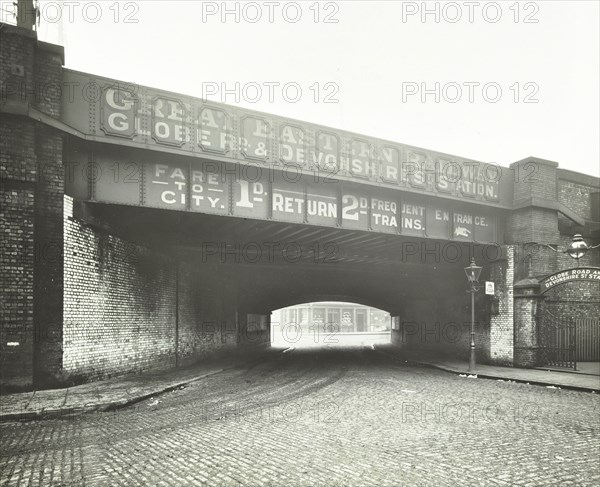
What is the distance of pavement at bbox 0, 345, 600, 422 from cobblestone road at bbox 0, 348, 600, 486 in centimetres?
34

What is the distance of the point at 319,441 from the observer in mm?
6723

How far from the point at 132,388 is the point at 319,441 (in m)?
6.13

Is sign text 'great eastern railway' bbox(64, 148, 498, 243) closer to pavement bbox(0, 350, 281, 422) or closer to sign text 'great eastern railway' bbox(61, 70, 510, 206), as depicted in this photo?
sign text 'great eastern railway' bbox(61, 70, 510, 206)

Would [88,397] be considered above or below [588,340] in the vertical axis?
above

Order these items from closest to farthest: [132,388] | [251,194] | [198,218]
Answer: [132,388] → [251,194] → [198,218]

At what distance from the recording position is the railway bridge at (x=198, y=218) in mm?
10477

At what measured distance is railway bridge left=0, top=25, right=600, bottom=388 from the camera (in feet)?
34.4

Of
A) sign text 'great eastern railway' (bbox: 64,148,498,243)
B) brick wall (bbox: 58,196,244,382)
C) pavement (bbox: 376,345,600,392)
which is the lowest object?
pavement (bbox: 376,345,600,392)

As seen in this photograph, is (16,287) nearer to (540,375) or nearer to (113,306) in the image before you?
(113,306)

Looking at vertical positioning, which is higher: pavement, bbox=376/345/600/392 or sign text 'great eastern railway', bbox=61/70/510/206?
sign text 'great eastern railway', bbox=61/70/510/206

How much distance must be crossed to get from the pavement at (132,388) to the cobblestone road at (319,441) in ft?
1.13

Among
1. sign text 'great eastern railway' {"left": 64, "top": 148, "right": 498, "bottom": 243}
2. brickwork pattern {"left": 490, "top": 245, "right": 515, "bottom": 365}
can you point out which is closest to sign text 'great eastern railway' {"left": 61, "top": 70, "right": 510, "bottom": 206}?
sign text 'great eastern railway' {"left": 64, "top": 148, "right": 498, "bottom": 243}

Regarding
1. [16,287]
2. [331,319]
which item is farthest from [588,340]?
[331,319]

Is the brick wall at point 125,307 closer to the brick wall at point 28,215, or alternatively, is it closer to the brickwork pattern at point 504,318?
the brick wall at point 28,215
